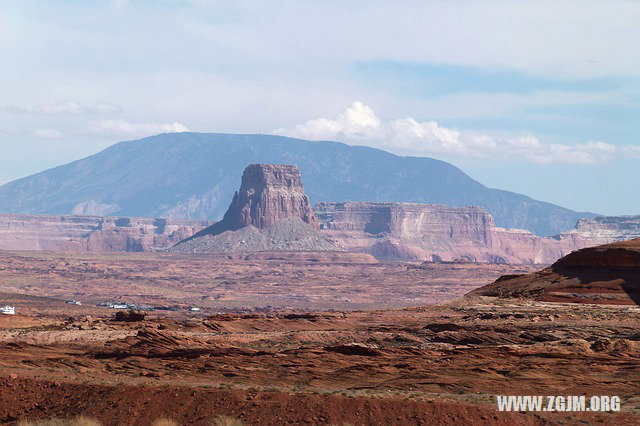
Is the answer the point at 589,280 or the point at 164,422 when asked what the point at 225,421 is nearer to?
the point at 164,422

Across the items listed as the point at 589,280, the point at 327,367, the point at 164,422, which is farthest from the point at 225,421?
the point at 589,280

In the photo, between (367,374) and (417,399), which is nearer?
(417,399)

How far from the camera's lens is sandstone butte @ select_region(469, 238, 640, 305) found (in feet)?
251

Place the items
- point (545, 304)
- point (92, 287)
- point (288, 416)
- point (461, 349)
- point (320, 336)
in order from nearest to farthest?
point (288, 416), point (461, 349), point (320, 336), point (545, 304), point (92, 287)

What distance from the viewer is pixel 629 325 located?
61.6 metres

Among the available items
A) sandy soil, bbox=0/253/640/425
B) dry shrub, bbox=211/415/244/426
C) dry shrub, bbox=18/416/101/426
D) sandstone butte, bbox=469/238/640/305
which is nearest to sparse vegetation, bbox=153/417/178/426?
sandy soil, bbox=0/253/640/425

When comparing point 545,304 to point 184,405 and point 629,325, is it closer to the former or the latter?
point 629,325

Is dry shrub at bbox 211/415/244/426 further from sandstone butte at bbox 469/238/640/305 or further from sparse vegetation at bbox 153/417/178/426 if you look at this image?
sandstone butte at bbox 469/238/640/305

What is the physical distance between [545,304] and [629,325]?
14.6 meters

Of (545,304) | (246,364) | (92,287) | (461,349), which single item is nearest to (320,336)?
(461,349)

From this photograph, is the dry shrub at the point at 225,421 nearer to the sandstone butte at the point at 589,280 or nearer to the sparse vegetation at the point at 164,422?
the sparse vegetation at the point at 164,422

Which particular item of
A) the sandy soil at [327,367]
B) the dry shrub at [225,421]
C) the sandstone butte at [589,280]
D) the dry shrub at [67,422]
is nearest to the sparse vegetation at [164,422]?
the sandy soil at [327,367]

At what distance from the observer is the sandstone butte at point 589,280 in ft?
251

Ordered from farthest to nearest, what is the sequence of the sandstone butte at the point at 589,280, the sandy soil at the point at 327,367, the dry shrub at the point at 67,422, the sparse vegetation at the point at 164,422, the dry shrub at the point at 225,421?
the sandstone butte at the point at 589,280, the sandy soil at the point at 327,367, the dry shrub at the point at 67,422, the sparse vegetation at the point at 164,422, the dry shrub at the point at 225,421
